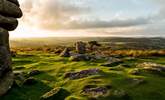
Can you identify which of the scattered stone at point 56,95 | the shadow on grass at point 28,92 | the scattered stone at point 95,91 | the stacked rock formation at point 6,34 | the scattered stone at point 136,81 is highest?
the stacked rock formation at point 6,34

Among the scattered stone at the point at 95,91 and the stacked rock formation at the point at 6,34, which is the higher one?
the stacked rock formation at the point at 6,34

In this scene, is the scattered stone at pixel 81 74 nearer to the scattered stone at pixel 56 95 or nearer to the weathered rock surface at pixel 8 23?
the scattered stone at pixel 56 95

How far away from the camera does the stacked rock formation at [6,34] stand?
41969 mm

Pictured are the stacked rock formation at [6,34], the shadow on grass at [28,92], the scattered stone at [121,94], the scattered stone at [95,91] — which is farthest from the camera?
the stacked rock formation at [6,34]

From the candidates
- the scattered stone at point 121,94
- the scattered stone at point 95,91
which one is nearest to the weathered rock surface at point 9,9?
the scattered stone at point 95,91

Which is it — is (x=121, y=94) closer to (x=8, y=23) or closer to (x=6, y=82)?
(x=6, y=82)

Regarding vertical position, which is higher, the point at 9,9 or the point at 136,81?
the point at 9,9

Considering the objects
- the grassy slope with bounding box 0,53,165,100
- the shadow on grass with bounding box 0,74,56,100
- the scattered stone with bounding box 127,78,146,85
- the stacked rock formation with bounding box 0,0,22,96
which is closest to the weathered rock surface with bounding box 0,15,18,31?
the stacked rock formation with bounding box 0,0,22,96

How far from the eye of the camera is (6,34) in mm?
44500

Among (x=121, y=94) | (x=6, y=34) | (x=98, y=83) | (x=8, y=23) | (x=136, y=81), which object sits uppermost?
(x=8, y=23)

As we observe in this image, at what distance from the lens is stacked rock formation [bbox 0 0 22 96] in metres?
42.0

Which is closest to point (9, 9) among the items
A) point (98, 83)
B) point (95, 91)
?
point (98, 83)

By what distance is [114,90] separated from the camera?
37.7m

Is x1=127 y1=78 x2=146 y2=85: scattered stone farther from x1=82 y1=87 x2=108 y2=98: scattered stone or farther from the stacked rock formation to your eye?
the stacked rock formation
